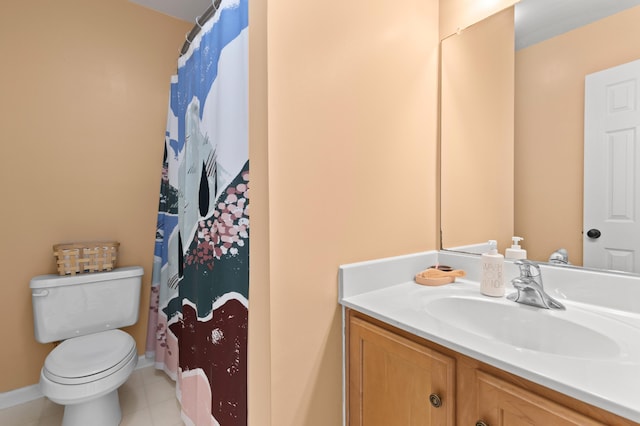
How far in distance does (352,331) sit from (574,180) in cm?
93

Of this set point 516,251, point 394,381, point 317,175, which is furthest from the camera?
point 516,251

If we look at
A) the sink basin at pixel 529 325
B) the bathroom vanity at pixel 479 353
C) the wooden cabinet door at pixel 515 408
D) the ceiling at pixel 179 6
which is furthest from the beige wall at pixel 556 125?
the ceiling at pixel 179 6

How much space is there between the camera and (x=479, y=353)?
2.26ft

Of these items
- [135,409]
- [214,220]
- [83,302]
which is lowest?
[135,409]

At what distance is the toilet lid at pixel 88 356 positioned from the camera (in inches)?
56.4

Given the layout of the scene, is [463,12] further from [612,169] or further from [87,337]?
[87,337]

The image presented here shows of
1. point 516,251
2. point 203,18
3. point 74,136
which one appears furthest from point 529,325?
point 74,136

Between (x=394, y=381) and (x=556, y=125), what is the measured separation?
3.41 ft

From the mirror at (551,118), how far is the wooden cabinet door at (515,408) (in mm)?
A: 638

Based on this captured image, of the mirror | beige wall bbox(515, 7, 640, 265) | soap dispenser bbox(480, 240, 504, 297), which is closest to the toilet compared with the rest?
soap dispenser bbox(480, 240, 504, 297)

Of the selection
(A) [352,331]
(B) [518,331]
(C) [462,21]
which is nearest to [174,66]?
(C) [462,21]

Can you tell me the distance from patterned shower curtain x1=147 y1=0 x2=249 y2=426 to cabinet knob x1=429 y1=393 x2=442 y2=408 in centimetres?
65

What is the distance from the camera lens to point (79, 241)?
198 centimetres

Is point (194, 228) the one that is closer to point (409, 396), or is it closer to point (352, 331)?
point (352, 331)
